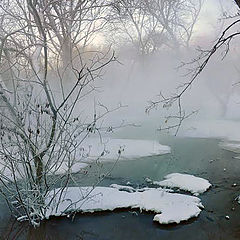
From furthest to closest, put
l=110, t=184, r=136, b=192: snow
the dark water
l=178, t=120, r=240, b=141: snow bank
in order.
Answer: l=178, t=120, r=240, b=141: snow bank, l=110, t=184, r=136, b=192: snow, the dark water

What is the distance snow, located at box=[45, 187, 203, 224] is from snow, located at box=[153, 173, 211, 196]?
571mm

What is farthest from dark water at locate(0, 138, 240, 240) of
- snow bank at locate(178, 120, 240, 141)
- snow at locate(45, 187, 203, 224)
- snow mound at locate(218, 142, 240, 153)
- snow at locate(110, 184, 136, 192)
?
snow bank at locate(178, 120, 240, 141)

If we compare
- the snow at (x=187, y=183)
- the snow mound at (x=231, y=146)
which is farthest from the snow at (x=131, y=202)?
the snow mound at (x=231, y=146)

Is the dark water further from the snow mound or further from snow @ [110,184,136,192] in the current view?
the snow mound

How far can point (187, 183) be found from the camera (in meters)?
7.98

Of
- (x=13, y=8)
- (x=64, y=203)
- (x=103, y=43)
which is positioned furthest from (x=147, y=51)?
(x=64, y=203)

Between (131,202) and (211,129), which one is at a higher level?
(211,129)

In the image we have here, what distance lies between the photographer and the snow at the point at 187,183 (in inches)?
302

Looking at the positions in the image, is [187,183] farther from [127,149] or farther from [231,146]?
[231,146]

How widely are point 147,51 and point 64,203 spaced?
2120 centimetres

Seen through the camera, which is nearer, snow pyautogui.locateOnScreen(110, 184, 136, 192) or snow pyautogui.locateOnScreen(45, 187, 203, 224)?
snow pyautogui.locateOnScreen(45, 187, 203, 224)

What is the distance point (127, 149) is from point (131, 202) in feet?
15.8

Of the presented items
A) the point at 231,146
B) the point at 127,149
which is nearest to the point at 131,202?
the point at 127,149

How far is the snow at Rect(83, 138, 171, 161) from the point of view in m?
10.7
